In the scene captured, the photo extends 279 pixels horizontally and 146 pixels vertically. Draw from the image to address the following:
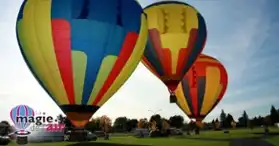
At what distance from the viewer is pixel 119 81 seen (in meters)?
19.0

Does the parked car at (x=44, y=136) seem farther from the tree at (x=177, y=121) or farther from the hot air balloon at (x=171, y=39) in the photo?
the tree at (x=177, y=121)

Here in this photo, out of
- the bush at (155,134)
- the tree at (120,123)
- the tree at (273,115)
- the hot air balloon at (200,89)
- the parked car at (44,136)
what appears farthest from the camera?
the tree at (273,115)

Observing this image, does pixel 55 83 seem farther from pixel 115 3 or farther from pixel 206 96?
pixel 206 96

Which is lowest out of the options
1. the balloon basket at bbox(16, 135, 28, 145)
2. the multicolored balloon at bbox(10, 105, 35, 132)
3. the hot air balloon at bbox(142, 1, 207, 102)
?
the balloon basket at bbox(16, 135, 28, 145)

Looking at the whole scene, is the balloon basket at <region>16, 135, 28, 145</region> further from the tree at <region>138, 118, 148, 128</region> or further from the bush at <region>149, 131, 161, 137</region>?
the tree at <region>138, 118, 148, 128</region>

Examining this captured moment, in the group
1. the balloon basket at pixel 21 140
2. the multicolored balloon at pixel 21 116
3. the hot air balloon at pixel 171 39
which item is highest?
the hot air balloon at pixel 171 39

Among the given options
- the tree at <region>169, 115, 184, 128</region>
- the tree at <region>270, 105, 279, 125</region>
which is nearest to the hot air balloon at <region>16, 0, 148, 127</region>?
the tree at <region>169, 115, 184, 128</region>

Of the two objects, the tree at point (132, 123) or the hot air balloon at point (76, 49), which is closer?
the hot air balloon at point (76, 49)

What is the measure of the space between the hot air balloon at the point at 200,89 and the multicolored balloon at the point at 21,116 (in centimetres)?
1782

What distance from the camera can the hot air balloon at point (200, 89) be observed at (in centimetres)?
3053

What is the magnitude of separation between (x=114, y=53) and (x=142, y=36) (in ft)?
7.36

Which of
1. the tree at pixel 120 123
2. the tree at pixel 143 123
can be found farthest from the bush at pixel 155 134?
the tree at pixel 120 123

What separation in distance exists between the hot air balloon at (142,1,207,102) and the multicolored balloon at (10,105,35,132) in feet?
66.7

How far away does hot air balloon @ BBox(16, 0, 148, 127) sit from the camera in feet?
57.7
